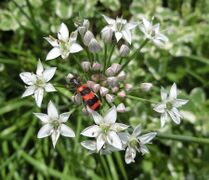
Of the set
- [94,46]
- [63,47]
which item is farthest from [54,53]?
[94,46]

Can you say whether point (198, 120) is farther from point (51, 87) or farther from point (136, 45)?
point (51, 87)

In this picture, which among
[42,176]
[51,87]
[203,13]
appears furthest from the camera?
[203,13]

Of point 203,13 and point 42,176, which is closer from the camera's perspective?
point 42,176

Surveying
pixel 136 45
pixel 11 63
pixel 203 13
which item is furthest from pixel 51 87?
pixel 203 13

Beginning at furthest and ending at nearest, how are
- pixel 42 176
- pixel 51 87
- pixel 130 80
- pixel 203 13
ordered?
pixel 203 13, pixel 130 80, pixel 42 176, pixel 51 87

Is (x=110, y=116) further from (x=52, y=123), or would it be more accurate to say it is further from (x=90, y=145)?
(x=52, y=123)

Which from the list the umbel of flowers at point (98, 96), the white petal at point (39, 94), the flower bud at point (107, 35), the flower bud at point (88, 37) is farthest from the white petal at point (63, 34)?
the white petal at point (39, 94)

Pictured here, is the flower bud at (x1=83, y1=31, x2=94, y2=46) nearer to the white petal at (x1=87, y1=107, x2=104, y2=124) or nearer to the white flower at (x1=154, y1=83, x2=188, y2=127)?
the white petal at (x1=87, y1=107, x2=104, y2=124)
